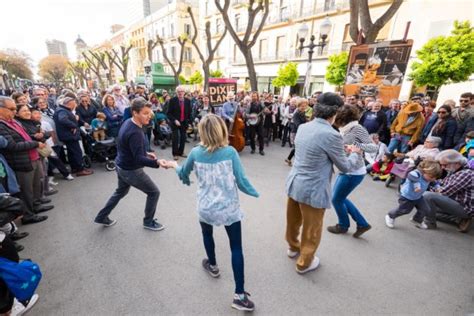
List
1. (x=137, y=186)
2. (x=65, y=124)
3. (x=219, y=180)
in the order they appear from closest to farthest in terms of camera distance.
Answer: (x=219, y=180)
(x=137, y=186)
(x=65, y=124)

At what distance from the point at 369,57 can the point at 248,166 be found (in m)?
6.13

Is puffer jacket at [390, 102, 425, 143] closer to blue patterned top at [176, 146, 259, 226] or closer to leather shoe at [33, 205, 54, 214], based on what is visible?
blue patterned top at [176, 146, 259, 226]

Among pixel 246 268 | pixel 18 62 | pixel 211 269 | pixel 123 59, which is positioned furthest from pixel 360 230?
pixel 18 62

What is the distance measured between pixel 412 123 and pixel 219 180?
18.9 feet

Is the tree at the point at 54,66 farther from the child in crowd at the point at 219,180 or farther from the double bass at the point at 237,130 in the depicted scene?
the child in crowd at the point at 219,180

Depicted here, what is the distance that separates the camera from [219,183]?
1.91 metres

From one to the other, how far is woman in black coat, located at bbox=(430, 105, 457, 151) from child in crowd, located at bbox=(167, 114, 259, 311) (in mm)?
5258

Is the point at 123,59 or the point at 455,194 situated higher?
the point at 123,59

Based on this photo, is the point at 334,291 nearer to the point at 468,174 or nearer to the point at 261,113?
the point at 468,174

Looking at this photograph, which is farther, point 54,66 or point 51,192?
point 54,66

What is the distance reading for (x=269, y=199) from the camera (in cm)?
432

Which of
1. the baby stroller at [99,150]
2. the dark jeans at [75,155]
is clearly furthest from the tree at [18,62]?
the dark jeans at [75,155]

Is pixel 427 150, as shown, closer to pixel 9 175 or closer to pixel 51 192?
pixel 9 175

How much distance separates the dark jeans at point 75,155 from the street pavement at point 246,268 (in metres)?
1.45
